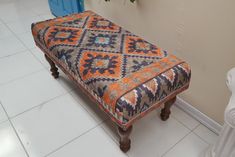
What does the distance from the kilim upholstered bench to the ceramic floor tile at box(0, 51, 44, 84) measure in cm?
52

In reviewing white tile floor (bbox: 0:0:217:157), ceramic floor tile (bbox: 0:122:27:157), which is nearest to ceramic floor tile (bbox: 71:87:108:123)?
white tile floor (bbox: 0:0:217:157)

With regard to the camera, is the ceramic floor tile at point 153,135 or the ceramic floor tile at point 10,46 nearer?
the ceramic floor tile at point 153,135

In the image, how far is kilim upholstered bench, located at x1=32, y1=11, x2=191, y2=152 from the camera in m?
0.98

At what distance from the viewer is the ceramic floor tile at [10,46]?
2.14m

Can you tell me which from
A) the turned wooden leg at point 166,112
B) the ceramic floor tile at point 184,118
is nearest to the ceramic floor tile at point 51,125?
the turned wooden leg at point 166,112

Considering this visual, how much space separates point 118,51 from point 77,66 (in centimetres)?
25

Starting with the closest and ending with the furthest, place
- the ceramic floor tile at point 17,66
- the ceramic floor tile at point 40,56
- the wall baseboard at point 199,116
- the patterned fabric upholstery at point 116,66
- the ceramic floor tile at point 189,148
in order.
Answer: the patterned fabric upholstery at point 116,66
the ceramic floor tile at point 189,148
the wall baseboard at point 199,116
the ceramic floor tile at point 17,66
the ceramic floor tile at point 40,56

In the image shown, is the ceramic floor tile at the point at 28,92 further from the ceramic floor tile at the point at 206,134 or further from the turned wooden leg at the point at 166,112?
the ceramic floor tile at the point at 206,134

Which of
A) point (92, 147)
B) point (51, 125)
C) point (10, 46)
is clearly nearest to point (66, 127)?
point (51, 125)

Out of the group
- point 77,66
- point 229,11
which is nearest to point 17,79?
point 77,66

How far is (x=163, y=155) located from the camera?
4.05 feet

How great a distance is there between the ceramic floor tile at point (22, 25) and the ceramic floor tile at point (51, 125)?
1321mm

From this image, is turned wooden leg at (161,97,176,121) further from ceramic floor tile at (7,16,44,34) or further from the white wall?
ceramic floor tile at (7,16,44,34)

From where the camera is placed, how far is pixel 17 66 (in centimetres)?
196
